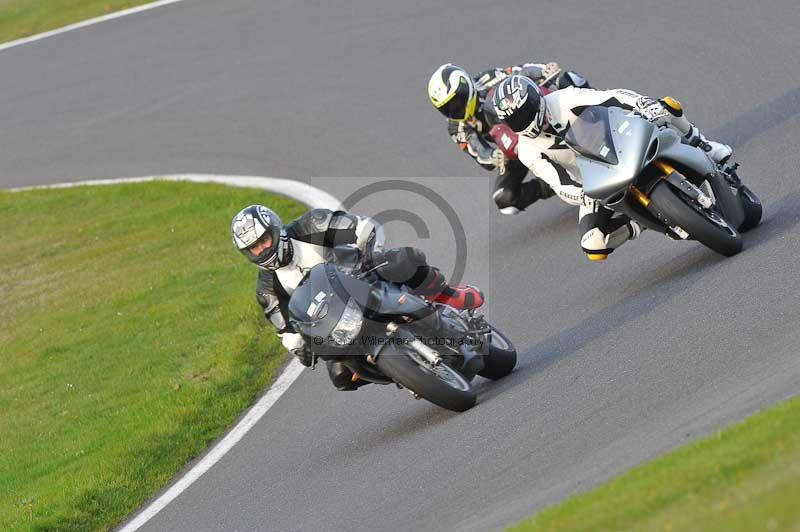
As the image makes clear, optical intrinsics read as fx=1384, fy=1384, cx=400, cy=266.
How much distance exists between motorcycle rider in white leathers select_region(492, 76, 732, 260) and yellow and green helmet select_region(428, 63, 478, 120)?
200cm

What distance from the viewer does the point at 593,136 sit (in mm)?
9773

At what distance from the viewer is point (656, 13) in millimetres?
17281

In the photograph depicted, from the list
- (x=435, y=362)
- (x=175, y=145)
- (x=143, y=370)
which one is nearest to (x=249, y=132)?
(x=175, y=145)

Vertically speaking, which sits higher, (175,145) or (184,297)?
(184,297)

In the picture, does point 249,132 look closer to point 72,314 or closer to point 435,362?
point 72,314

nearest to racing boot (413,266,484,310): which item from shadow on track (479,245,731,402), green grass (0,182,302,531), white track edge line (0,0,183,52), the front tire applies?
shadow on track (479,245,731,402)

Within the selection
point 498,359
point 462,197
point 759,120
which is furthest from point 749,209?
point 462,197

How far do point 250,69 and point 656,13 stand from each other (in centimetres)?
626

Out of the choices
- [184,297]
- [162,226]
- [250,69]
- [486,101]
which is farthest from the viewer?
[250,69]

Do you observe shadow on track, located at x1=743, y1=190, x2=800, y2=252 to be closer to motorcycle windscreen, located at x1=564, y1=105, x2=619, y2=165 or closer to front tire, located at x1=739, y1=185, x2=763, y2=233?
→ front tire, located at x1=739, y1=185, x2=763, y2=233

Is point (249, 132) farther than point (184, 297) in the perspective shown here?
Yes

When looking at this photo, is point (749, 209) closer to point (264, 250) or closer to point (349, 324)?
point (349, 324)

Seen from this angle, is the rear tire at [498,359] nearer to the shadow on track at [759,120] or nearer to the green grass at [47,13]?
the shadow on track at [759,120]

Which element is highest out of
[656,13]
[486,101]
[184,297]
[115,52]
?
[486,101]
